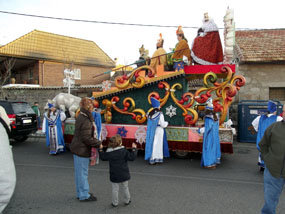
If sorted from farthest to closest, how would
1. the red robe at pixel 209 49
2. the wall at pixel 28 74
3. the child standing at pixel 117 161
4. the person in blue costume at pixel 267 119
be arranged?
the wall at pixel 28 74
the red robe at pixel 209 49
the person in blue costume at pixel 267 119
the child standing at pixel 117 161

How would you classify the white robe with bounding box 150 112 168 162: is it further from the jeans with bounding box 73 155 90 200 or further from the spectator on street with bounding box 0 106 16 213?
the spectator on street with bounding box 0 106 16 213

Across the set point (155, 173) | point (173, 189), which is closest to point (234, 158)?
point (155, 173)

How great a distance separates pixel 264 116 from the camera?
18.3 ft

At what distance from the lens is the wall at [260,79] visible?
11.2 m

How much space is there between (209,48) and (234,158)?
3146mm

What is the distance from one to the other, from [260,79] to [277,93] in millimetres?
1059

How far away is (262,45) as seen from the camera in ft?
39.8

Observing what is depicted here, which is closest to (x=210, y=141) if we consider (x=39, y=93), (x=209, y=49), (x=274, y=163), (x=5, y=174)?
(x=209, y=49)

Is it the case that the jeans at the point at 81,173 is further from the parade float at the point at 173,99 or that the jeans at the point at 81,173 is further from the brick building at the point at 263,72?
the brick building at the point at 263,72

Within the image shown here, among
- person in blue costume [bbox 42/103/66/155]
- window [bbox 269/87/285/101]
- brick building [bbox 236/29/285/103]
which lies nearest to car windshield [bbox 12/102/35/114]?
person in blue costume [bbox 42/103/66/155]

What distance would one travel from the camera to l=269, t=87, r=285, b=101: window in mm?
11359

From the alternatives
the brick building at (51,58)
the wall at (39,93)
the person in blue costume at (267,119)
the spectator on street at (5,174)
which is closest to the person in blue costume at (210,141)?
the person in blue costume at (267,119)

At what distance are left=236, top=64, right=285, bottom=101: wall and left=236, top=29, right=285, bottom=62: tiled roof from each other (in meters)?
0.42

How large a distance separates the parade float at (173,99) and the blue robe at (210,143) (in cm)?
47
